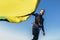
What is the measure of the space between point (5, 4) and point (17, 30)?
462 millimetres

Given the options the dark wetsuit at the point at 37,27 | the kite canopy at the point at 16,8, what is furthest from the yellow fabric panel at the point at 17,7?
the dark wetsuit at the point at 37,27

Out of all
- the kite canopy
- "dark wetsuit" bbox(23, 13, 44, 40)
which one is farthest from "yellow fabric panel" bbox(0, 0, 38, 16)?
"dark wetsuit" bbox(23, 13, 44, 40)

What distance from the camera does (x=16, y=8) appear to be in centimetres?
69

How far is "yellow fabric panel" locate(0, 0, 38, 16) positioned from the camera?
25.9 inches

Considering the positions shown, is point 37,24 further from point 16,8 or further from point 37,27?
point 16,8

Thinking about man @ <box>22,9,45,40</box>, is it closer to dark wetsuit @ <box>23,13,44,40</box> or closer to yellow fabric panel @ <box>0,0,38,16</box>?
dark wetsuit @ <box>23,13,44,40</box>

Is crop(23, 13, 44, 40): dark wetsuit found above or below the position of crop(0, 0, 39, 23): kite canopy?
→ below

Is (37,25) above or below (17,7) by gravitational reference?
below

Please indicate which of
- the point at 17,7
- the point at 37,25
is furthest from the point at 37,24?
the point at 17,7

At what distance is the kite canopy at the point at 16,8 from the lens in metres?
0.66

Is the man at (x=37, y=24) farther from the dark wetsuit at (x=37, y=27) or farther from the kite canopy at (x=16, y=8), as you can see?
the kite canopy at (x=16, y=8)

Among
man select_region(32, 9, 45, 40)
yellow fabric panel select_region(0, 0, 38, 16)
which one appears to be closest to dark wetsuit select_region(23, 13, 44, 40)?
man select_region(32, 9, 45, 40)

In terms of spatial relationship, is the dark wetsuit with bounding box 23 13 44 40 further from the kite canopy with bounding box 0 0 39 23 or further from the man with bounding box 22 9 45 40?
the kite canopy with bounding box 0 0 39 23

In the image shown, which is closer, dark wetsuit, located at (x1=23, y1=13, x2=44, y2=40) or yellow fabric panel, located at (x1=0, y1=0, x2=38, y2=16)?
yellow fabric panel, located at (x1=0, y1=0, x2=38, y2=16)
